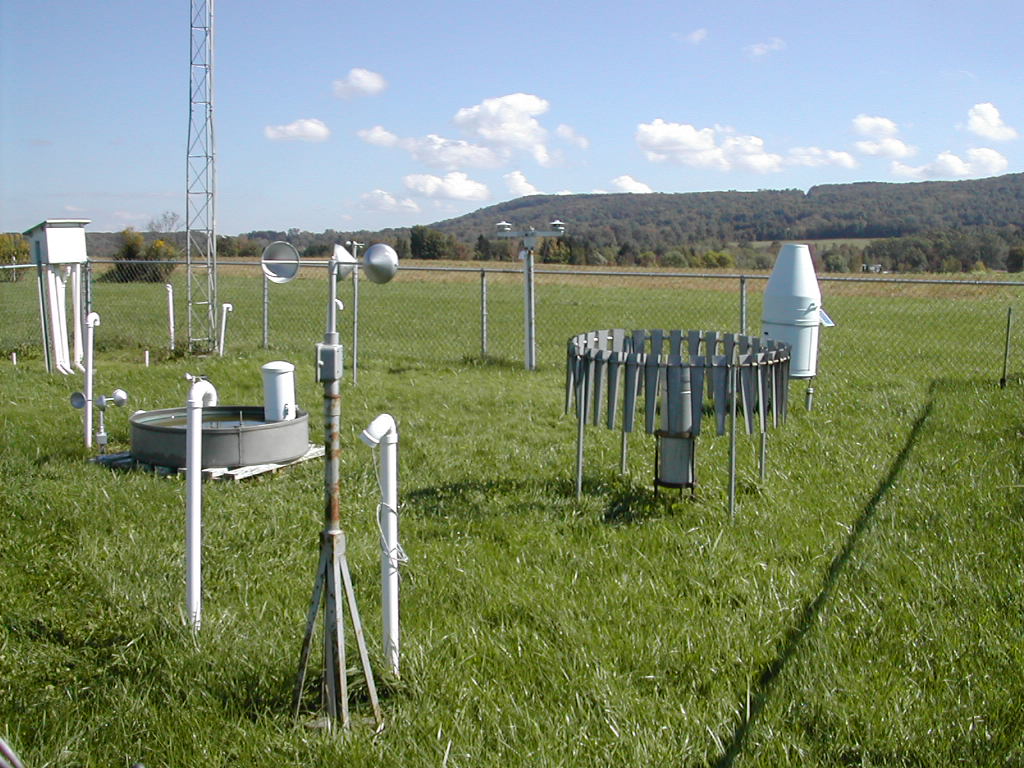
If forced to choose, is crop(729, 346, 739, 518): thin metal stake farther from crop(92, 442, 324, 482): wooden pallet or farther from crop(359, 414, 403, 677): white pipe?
crop(92, 442, 324, 482): wooden pallet

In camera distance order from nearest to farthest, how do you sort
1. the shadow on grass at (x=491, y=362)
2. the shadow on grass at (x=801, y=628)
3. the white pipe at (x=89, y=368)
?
1. the shadow on grass at (x=801, y=628)
2. the white pipe at (x=89, y=368)
3. the shadow on grass at (x=491, y=362)

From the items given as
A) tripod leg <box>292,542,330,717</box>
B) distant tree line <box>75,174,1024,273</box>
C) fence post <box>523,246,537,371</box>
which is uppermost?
distant tree line <box>75,174,1024,273</box>

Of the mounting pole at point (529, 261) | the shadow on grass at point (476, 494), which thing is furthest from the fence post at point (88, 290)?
the shadow on grass at point (476, 494)

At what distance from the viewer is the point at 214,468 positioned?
22.5 feet

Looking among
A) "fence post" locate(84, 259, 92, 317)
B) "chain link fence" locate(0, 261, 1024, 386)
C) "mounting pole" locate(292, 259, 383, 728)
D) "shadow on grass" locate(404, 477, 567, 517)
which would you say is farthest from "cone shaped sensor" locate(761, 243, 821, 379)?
"fence post" locate(84, 259, 92, 317)

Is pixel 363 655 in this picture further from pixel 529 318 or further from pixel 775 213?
pixel 775 213

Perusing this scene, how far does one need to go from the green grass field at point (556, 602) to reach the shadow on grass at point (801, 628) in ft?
0.05

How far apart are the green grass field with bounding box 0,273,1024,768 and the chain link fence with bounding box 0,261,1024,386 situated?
221 centimetres

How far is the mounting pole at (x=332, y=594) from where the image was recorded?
3219 millimetres

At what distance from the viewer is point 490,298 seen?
29688mm

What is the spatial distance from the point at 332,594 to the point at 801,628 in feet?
6.85

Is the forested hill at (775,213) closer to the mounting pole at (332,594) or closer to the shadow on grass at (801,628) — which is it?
the shadow on grass at (801,628)

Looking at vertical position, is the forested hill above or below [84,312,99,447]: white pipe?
above

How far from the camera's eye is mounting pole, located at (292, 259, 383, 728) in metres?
3.22
